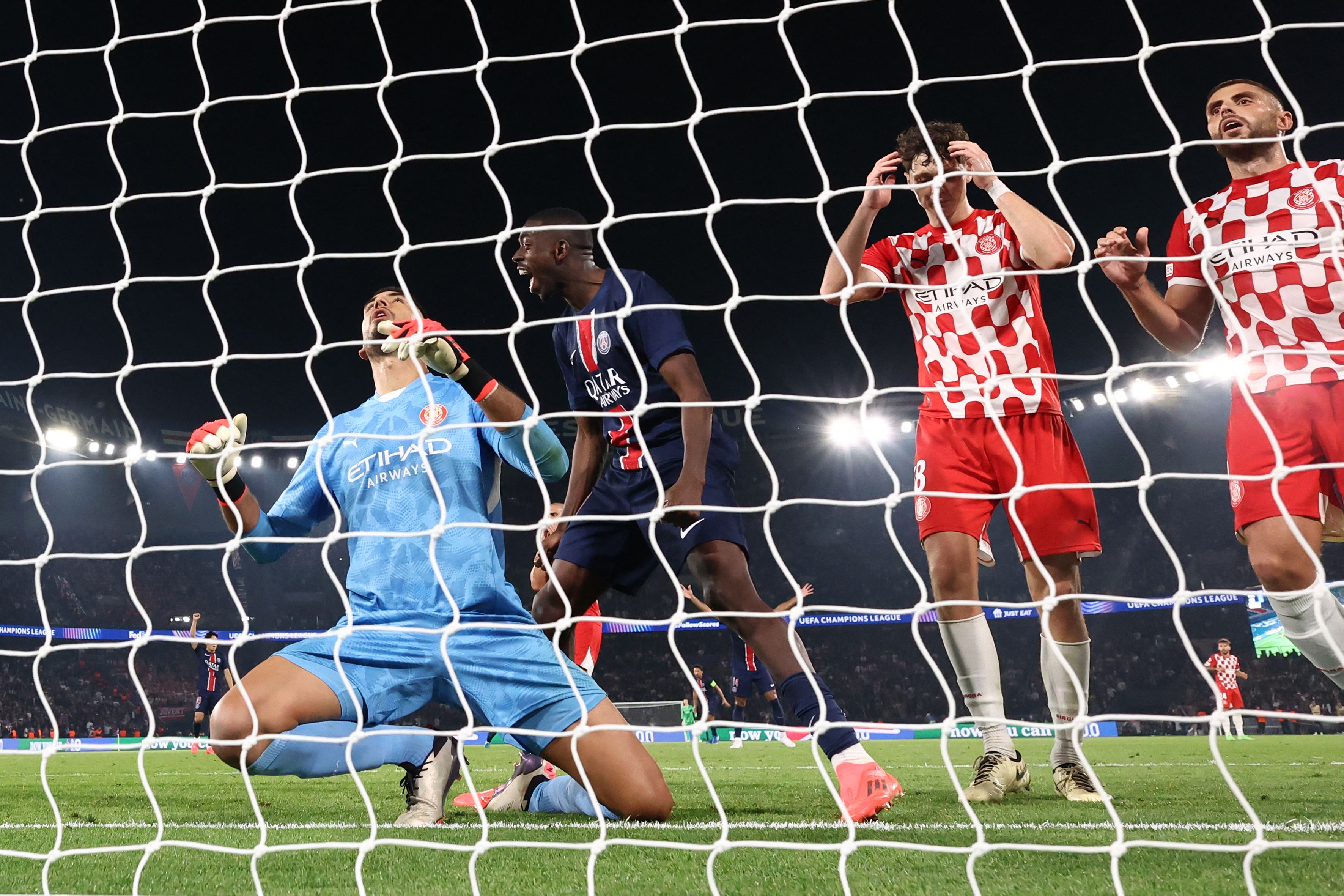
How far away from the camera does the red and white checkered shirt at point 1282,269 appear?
2.76m

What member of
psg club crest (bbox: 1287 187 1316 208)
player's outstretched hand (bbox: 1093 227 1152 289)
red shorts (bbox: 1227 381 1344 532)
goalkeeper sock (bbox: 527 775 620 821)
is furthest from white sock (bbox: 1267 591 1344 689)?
goalkeeper sock (bbox: 527 775 620 821)

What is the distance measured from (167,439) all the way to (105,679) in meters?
6.41

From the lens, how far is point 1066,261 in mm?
3000

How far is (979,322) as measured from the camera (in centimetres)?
346

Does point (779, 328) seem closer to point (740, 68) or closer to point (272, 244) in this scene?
point (740, 68)

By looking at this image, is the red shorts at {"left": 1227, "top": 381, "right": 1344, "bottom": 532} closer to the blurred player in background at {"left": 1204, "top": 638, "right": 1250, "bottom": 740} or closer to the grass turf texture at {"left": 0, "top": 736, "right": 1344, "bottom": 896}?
the grass turf texture at {"left": 0, "top": 736, "right": 1344, "bottom": 896}

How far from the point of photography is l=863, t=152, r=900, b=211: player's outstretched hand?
8.98 feet

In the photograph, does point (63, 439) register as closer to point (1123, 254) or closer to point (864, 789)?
point (864, 789)

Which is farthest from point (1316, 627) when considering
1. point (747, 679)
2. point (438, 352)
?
point (747, 679)

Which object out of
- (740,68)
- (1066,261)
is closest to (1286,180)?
(1066,261)

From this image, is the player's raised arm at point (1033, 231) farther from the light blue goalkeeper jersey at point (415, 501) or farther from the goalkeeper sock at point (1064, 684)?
the light blue goalkeeper jersey at point (415, 501)

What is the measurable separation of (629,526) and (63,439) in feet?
80.2

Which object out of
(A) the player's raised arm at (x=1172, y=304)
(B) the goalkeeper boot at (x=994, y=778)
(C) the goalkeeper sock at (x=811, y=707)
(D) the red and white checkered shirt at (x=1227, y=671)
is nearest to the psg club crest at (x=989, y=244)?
(A) the player's raised arm at (x=1172, y=304)

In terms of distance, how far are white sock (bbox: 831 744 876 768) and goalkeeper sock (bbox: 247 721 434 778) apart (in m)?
1.22
